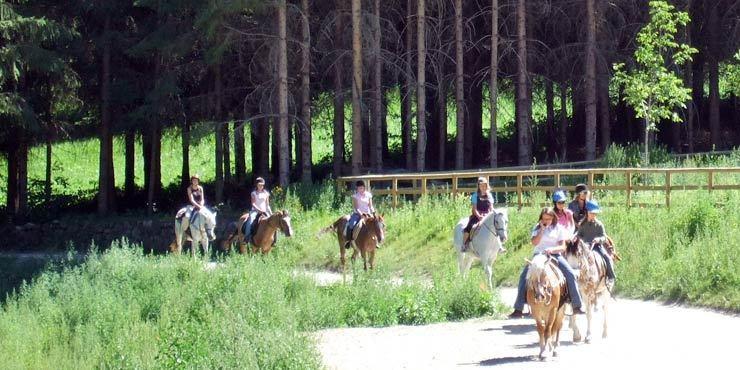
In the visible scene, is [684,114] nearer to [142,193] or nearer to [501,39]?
[501,39]

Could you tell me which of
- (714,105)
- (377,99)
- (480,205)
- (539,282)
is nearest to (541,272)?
(539,282)

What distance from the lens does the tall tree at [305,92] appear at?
39.2m

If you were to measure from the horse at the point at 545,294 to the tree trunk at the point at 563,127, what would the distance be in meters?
28.3

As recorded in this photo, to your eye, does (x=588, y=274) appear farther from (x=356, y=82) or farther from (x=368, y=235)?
(x=356, y=82)

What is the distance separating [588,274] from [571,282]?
2.87 feet

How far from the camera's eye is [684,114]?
46812 millimetres

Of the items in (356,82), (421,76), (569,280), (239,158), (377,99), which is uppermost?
(421,76)

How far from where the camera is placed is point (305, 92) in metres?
40.0

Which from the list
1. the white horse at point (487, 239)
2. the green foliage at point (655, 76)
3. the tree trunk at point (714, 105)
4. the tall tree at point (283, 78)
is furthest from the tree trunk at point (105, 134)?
the tree trunk at point (714, 105)

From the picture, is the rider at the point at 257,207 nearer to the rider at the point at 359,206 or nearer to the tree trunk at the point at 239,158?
the rider at the point at 359,206

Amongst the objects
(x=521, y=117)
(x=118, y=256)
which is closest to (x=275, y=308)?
(x=118, y=256)

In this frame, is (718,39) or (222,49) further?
(718,39)

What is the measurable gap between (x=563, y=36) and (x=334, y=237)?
Answer: 49.6ft

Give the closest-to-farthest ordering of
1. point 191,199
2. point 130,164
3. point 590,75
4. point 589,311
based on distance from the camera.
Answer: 1. point 589,311
2. point 191,199
3. point 590,75
4. point 130,164
